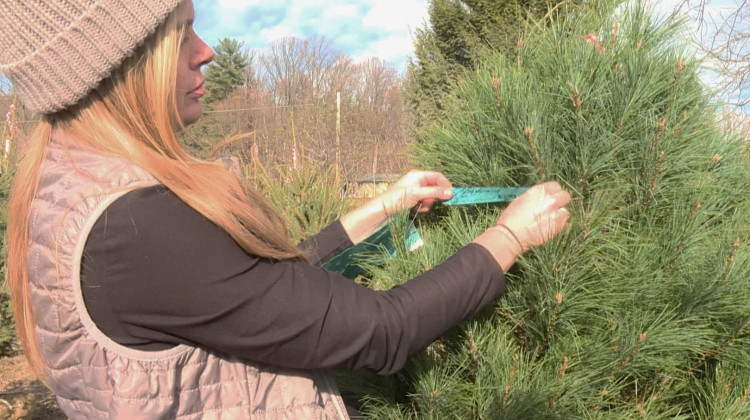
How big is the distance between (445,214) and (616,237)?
1.50 ft

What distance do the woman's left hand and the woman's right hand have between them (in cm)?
27

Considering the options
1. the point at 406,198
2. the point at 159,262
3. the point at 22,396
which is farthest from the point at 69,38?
the point at 22,396

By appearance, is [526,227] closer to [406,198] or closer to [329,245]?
[406,198]

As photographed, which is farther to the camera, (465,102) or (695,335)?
(465,102)

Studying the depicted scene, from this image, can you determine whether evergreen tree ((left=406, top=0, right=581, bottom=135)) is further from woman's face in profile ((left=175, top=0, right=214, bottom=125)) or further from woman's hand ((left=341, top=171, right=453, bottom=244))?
woman's face in profile ((left=175, top=0, right=214, bottom=125))

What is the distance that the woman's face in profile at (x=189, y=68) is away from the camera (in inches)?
47.7

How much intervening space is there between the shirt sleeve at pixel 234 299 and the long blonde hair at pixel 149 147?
5cm

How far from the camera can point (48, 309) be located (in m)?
1.09

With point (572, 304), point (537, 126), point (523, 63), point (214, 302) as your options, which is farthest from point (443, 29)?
point (214, 302)

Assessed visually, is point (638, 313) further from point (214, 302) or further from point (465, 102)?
point (214, 302)

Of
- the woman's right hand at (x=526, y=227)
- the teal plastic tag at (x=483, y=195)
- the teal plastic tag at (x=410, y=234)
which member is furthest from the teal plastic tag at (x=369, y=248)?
the woman's right hand at (x=526, y=227)

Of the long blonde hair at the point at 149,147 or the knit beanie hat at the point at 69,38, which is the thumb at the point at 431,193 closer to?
the long blonde hair at the point at 149,147

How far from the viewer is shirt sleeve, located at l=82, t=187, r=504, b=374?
0.98 m

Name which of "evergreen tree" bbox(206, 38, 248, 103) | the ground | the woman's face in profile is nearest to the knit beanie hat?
the woman's face in profile
